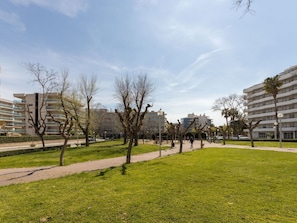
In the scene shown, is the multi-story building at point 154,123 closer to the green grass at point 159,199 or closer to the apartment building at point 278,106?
the green grass at point 159,199

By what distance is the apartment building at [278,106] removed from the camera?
6531cm

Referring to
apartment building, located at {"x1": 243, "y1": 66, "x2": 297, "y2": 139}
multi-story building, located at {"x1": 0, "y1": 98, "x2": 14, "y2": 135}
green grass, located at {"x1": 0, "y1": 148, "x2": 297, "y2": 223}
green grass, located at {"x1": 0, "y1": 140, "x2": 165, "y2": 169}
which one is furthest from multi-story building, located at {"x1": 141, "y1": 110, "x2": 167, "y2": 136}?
multi-story building, located at {"x1": 0, "y1": 98, "x2": 14, "y2": 135}

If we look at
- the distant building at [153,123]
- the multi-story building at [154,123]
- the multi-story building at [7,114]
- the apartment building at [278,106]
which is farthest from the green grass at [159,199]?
the multi-story building at [7,114]

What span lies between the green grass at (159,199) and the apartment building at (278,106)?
179ft

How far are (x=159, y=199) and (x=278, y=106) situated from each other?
7537cm

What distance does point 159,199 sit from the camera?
6.77 m

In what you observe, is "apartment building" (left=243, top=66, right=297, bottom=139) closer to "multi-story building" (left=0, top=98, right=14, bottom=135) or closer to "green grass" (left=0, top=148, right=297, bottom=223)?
"green grass" (left=0, top=148, right=297, bottom=223)

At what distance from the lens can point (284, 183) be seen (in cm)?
828

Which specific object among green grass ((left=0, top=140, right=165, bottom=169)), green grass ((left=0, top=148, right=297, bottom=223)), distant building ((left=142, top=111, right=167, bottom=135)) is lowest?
green grass ((left=0, top=140, right=165, bottom=169))

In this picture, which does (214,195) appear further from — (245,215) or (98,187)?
(98,187)

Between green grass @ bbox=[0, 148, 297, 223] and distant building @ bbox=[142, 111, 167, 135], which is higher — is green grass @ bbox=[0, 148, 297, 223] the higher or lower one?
the lower one

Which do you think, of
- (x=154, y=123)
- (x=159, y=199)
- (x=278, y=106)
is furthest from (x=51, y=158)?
Result: (x=154, y=123)

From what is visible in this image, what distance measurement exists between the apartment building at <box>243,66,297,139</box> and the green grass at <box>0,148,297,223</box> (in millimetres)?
54414

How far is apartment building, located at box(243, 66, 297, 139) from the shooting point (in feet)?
214
